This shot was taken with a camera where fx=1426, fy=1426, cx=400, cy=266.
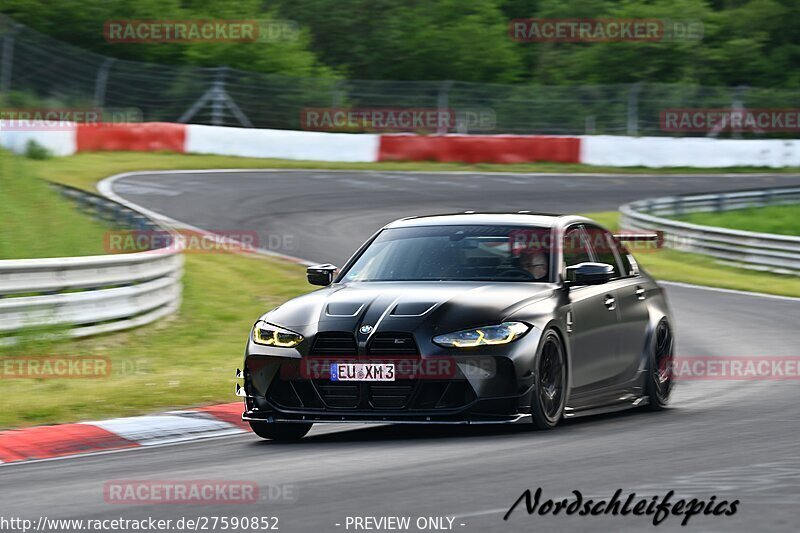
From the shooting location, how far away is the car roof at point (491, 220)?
964cm

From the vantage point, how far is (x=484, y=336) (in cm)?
830

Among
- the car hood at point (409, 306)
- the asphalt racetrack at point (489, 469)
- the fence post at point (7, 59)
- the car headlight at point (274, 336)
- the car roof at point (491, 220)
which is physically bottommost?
the asphalt racetrack at point (489, 469)

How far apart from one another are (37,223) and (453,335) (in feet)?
34.6

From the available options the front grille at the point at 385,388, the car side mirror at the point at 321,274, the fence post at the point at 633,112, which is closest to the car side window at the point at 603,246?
the car side mirror at the point at 321,274

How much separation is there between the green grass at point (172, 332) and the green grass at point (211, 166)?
0.83m

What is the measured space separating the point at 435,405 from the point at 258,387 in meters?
1.14

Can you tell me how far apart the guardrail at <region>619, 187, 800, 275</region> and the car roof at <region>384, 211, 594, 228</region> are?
15523 mm

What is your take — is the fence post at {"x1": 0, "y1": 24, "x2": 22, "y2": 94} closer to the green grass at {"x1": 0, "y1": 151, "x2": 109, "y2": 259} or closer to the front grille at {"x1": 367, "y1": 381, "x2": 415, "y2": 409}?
the green grass at {"x1": 0, "y1": 151, "x2": 109, "y2": 259}

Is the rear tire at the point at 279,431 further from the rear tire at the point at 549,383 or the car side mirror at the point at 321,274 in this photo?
the rear tire at the point at 549,383

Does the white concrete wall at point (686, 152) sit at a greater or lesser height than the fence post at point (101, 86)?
lesser

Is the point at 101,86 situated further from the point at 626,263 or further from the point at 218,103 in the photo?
the point at 626,263

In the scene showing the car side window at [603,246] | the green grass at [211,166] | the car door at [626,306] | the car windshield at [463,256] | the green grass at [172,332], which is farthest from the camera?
the green grass at [211,166]

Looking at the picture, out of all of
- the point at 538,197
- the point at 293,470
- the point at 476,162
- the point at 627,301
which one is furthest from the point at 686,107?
the point at 293,470

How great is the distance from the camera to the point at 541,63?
55.9 m
